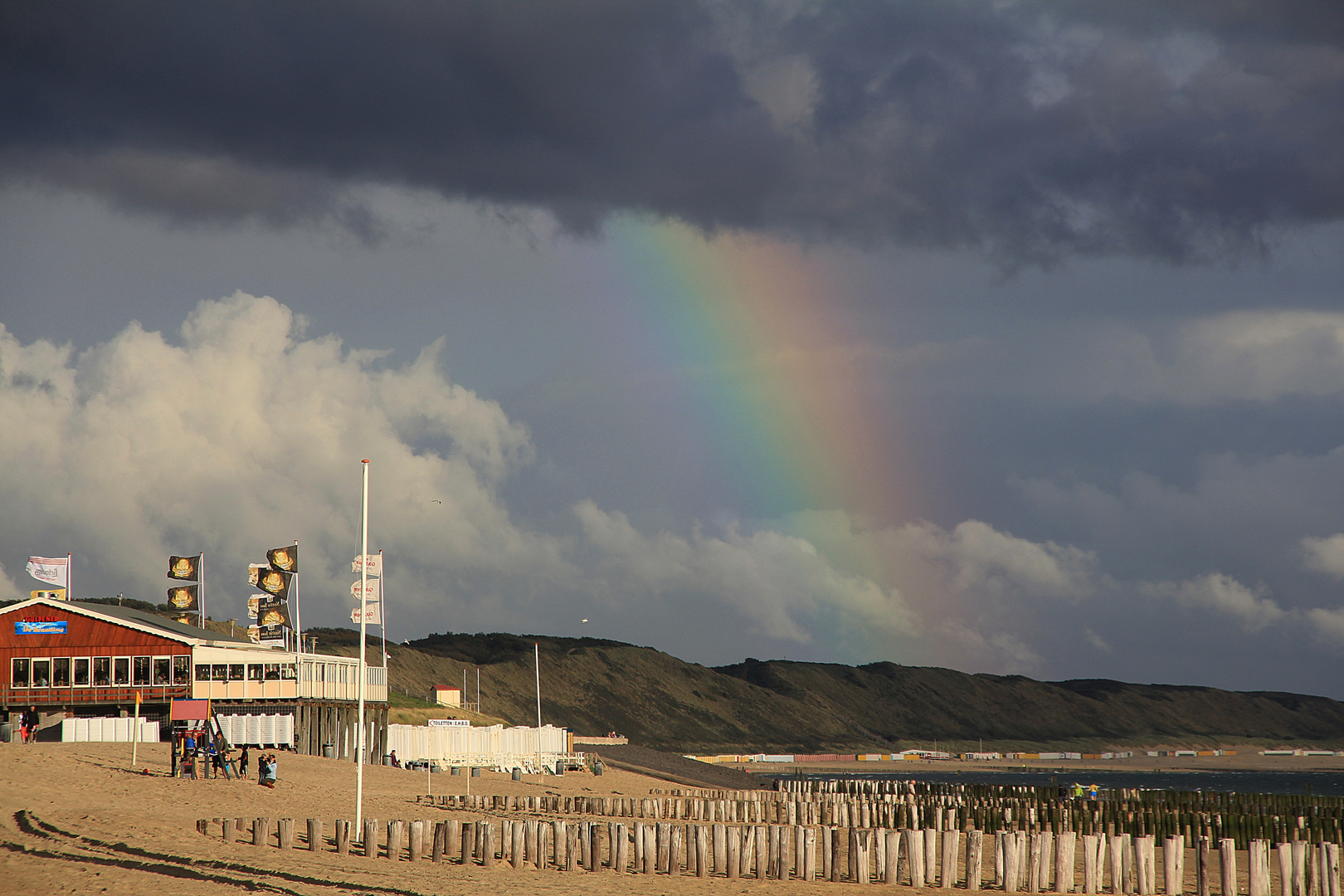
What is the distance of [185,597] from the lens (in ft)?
260

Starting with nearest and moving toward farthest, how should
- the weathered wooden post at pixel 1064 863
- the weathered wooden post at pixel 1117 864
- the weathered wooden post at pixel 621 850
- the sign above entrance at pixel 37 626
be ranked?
the weathered wooden post at pixel 1117 864 → the weathered wooden post at pixel 1064 863 → the weathered wooden post at pixel 621 850 → the sign above entrance at pixel 37 626

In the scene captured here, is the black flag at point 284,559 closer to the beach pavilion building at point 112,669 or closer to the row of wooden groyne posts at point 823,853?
the beach pavilion building at point 112,669

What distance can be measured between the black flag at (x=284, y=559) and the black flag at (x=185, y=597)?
6.09 meters

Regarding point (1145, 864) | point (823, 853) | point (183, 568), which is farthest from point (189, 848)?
point (183, 568)

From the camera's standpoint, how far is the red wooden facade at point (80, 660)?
63750mm

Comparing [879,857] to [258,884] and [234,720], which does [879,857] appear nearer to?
[258,884]

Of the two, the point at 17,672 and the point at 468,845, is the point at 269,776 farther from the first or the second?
the point at 17,672

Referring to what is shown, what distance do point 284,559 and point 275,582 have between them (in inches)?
68.0

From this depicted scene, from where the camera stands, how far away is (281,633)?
75500 millimetres

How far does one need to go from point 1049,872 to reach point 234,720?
134ft

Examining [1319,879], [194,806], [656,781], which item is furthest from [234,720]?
[1319,879]

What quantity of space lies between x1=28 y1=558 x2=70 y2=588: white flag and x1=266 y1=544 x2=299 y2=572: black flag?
1100cm

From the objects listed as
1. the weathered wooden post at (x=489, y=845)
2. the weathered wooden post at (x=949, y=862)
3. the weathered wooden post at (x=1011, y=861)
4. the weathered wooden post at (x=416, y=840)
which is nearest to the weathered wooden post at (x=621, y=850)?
the weathered wooden post at (x=489, y=845)

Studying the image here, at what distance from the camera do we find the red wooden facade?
209 ft
